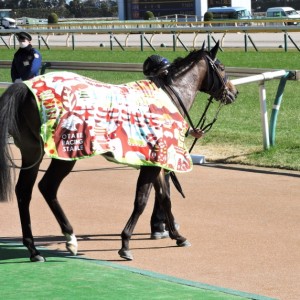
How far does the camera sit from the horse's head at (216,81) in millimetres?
8469

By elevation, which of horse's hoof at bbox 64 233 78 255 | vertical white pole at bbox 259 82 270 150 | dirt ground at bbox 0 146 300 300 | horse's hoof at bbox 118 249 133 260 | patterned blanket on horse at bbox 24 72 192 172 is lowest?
dirt ground at bbox 0 146 300 300

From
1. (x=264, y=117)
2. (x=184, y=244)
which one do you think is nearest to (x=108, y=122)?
(x=184, y=244)

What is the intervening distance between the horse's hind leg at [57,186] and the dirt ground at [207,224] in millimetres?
211

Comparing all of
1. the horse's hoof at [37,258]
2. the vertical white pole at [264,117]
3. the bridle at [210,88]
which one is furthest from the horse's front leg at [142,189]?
the vertical white pole at [264,117]

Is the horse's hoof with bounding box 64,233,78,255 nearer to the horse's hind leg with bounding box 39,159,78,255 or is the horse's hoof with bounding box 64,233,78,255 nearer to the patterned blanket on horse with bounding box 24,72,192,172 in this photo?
the horse's hind leg with bounding box 39,159,78,255

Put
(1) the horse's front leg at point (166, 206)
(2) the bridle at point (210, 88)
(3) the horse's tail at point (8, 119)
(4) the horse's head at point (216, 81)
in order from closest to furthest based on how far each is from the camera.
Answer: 1. (3) the horse's tail at point (8, 119)
2. (1) the horse's front leg at point (166, 206)
3. (2) the bridle at point (210, 88)
4. (4) the horse's head at point (216, 81)

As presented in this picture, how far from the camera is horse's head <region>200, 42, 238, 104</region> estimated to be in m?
8.47

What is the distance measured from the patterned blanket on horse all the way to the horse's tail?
0.38 ft

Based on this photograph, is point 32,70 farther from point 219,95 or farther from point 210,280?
point 210,280

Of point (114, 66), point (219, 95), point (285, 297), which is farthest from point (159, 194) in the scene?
point (114, 66)

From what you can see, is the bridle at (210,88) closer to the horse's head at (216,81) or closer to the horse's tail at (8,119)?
the horse's head at (216,81)

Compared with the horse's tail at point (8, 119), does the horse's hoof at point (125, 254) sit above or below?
below

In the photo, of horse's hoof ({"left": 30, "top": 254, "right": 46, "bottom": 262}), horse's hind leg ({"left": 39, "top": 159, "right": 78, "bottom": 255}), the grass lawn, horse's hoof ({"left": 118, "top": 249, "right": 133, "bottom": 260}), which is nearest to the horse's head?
horse's hind leg ({"left": 39, "top": 159, "right": 78, "bottom": 255})

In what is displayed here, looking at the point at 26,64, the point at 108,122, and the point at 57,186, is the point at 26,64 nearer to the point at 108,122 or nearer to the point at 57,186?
the point at 57,186
